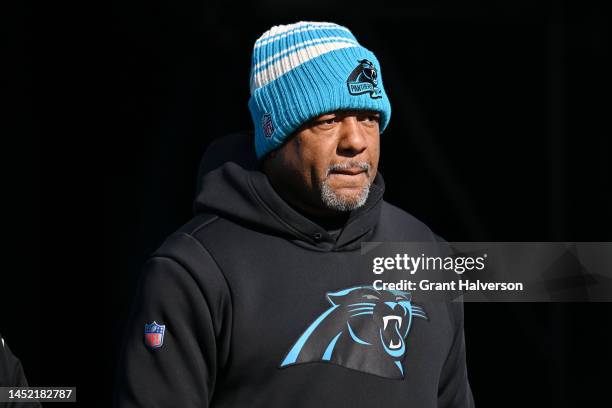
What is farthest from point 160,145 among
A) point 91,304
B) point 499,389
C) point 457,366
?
point 457,366

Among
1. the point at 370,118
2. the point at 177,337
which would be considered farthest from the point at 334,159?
the point at 177,337

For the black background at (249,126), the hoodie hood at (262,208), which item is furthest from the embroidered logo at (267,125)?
the black background at (249,126)

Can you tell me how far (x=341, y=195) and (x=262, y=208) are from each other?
8.4 inches

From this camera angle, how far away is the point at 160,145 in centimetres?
479

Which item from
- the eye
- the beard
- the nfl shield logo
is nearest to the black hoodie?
the nfl shield logo

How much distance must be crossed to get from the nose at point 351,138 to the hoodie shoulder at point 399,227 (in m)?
0.34

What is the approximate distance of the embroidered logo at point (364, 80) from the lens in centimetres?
265

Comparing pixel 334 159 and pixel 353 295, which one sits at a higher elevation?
pixel 334 159

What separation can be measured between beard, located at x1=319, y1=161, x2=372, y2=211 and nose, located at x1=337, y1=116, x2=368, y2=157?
0.03 m

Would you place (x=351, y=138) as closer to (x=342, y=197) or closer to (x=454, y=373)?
(x=342, y=197)

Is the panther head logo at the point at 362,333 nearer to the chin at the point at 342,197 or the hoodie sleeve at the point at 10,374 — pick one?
the chin at the point at 342,197

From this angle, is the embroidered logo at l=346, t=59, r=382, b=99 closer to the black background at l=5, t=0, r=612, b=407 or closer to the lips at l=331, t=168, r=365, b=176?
the lips at l=331, t=168, r=365, b=176

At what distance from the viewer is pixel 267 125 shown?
2.73m

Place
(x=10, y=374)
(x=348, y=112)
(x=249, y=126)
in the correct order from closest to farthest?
(x=348, y=112) < (x=10, y=374) < (x=249, y=126)
